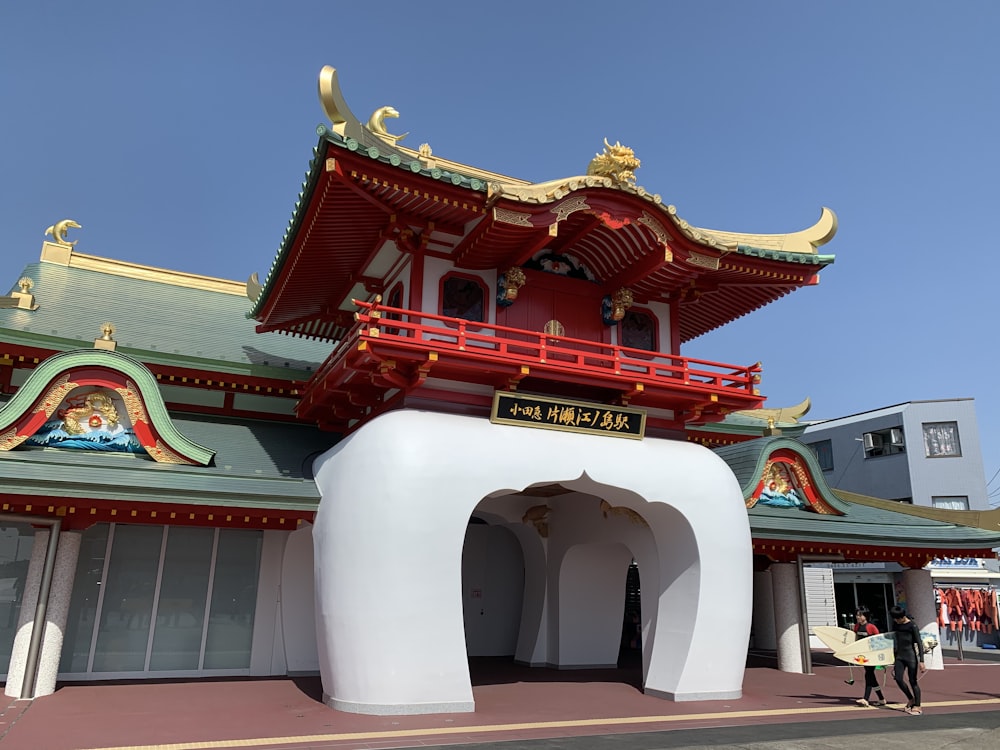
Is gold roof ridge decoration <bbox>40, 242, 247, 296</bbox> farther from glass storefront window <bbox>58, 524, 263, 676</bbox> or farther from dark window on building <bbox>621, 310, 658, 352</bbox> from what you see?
dark window on building <bbox>621, 310, 658, 352</bbox>

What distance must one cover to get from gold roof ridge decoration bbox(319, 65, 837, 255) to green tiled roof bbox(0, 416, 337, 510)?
5.86m

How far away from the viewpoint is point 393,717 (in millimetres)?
9820

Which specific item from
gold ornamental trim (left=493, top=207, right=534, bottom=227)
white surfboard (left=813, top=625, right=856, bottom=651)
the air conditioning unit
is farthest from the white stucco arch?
the air conditioning unit

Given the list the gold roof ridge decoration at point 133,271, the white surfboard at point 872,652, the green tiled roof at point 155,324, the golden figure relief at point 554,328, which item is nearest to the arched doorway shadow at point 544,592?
the golden figure relief at point 554,328

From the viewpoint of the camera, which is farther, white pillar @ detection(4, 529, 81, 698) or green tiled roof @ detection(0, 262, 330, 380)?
green tiled roof @ detection(0, 262, 330, 380)

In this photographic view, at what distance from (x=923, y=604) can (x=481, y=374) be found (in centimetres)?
1360

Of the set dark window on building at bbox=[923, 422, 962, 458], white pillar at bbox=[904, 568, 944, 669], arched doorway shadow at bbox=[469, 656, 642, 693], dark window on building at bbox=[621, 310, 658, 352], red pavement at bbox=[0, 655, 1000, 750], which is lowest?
red pavement at bbox=[0, 655, 1000, 750]

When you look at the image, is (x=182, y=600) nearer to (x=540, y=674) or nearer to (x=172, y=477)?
(x=172, y=477)

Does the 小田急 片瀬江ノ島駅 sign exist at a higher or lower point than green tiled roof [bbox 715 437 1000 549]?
higher

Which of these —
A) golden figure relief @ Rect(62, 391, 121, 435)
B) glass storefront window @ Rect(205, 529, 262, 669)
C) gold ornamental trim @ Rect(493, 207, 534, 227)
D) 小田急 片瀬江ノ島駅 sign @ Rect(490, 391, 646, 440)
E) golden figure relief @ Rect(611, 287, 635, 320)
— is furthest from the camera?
golden figure relief @ Rect(611, 287, 635, 320)

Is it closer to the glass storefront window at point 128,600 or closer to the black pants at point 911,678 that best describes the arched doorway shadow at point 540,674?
the black pants at point 911,678

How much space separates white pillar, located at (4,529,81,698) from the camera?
35.7 ft

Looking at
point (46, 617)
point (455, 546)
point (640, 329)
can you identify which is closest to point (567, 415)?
point (455, 546)

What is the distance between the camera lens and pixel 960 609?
81.0ft
